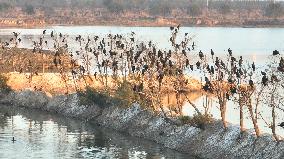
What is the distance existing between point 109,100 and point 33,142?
1202 cm

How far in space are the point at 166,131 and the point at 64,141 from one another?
28.7ft

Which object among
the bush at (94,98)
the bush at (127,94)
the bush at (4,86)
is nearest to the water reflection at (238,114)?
the bush at (127,94)

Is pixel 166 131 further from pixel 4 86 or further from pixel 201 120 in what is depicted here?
pixel 4 86

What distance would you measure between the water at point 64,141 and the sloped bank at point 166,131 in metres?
1.12

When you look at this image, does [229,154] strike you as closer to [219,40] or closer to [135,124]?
[135,124]

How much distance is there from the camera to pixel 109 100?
67312mm

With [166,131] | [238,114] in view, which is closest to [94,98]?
[166,131]

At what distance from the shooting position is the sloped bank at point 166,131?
48.7 m

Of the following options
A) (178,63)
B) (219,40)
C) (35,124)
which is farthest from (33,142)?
(219,40)

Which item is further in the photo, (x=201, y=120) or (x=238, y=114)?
(x=238, y=114)

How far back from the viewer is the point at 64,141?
58.4 m

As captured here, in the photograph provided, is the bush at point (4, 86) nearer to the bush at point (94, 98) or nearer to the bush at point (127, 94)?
the bush at point (94, 98)

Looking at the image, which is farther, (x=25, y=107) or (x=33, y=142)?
(x=25, y=107)

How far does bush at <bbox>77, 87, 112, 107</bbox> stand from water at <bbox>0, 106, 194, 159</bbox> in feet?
8.86
